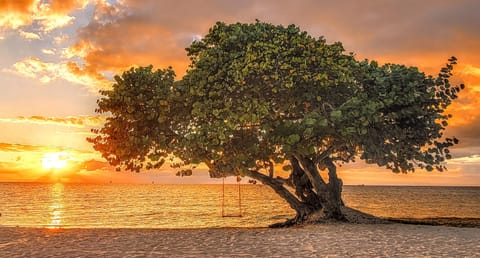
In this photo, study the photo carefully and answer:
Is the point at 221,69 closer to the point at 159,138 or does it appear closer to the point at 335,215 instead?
the point at 159,138

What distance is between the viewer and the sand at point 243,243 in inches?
609

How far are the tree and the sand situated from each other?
415cm

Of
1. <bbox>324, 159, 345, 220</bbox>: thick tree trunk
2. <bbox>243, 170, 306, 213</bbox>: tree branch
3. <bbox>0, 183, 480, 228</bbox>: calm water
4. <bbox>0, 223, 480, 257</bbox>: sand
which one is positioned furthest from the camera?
<bbox>0, 183, 480, 228</bbox>: calm water

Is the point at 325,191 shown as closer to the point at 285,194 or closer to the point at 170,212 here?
the point at 285,194

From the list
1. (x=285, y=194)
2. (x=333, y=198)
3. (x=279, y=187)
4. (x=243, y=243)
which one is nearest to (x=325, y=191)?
(x=333, y=198)

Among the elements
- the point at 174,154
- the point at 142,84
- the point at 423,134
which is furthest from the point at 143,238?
the point at 423,134

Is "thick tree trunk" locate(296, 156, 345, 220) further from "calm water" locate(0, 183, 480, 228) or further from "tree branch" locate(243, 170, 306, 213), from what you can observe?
"calm water" locate(0, 183, 480, 228)

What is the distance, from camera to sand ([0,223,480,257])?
15477 mm

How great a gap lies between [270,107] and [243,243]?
7.50 m

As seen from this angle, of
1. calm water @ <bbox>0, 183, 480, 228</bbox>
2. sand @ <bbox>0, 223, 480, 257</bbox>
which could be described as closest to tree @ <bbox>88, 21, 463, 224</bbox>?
sand @ <bbox>0, 223, 480, 257</bbox>

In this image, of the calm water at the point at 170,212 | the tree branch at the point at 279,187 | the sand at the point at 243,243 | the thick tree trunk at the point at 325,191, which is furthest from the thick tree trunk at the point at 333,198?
the calm water at the point at 170,212

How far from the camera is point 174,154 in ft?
81.1

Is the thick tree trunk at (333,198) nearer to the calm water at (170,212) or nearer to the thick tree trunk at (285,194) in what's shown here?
the thick tree trunk at (285,194)

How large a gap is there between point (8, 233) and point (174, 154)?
9016 mm
